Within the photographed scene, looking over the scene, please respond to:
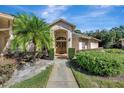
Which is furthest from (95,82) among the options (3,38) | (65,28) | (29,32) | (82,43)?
(82,43)

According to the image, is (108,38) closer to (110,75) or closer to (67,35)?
(67,35)

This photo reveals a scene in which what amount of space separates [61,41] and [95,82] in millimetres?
14597

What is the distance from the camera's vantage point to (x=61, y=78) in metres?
17.8

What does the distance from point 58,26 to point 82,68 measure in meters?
9.85

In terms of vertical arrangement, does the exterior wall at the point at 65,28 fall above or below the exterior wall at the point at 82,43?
above

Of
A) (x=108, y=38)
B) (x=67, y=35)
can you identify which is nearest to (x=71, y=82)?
(x=67, y=35)

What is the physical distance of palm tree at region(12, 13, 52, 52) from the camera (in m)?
22.5

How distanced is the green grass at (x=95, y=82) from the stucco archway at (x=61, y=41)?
1258cm

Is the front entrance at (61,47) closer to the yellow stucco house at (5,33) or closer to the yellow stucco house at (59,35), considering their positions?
the yellow stucco house at (59,35)

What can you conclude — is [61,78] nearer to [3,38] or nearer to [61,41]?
[3,38]

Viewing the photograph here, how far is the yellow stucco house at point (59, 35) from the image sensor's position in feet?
87.3

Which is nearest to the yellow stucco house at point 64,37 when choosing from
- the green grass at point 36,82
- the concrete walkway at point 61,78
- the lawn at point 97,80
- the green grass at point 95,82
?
the concrete walkway at point 61,78

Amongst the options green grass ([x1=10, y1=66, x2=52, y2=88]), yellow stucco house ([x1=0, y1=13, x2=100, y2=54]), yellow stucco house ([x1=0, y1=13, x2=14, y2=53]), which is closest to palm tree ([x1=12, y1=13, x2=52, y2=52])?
yellow stucco house ([x1=0, y1=13, x2=100, y2=54])
